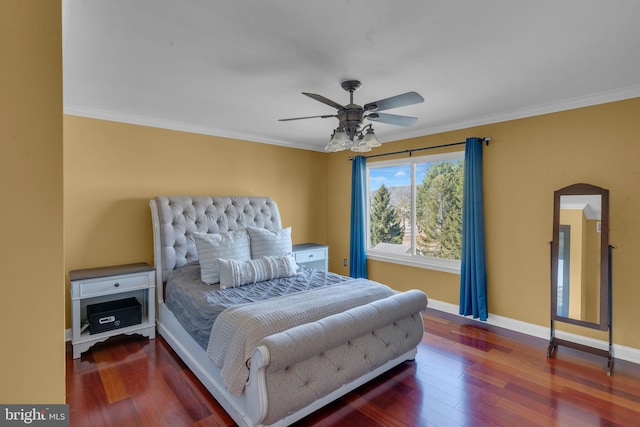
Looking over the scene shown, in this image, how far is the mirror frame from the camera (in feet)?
8.87

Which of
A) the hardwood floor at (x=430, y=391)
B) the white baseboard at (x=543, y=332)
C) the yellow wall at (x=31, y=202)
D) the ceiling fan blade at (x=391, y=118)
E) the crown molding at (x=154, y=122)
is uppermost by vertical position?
the crown molding at (x=154, y=122)

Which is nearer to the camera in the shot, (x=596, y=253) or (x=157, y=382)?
(x=157, y=382)

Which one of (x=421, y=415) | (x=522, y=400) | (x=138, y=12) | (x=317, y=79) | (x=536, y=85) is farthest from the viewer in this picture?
(x=536, y=85)

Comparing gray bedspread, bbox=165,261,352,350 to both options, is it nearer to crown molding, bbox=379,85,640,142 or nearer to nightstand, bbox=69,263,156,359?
nightstand, bbox=69,263,156,359

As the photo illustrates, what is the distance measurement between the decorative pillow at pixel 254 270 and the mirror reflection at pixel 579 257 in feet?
8.65

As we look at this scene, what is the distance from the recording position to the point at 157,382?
243cm

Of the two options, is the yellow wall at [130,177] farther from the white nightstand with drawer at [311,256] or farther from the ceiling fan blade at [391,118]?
the ceiling fan blade at [391,118]

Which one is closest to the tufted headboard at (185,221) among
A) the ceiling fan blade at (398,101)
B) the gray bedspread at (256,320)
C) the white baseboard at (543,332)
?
the gray bedspread at (256,320)

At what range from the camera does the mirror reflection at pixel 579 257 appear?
2.80 m

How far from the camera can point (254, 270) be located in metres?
2.96

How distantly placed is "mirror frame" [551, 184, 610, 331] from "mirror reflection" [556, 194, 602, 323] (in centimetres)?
3

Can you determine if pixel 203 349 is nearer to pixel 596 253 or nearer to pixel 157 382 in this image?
pixel 157 382

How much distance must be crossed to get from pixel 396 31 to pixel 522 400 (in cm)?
265

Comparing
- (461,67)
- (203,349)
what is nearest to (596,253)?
(461,67)
